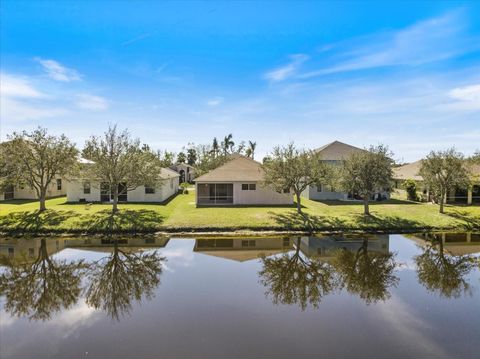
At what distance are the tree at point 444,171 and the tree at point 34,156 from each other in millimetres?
29734

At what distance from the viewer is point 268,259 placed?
620 inches

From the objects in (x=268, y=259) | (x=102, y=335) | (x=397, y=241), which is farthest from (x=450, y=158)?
(x=102, y=335)

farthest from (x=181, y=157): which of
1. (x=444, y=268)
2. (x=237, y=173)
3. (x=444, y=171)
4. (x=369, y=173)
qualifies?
(x=444, y=268)

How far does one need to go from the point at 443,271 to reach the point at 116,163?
22500 mm

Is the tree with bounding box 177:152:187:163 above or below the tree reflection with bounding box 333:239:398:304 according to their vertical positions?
above

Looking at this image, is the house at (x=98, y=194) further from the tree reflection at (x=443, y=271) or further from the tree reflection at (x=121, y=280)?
the tree reflection at (x=443, y=271)

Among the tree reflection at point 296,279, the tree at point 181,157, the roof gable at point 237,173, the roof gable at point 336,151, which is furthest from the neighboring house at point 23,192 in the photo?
the tree at point 181,157

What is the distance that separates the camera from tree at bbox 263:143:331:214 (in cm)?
2380

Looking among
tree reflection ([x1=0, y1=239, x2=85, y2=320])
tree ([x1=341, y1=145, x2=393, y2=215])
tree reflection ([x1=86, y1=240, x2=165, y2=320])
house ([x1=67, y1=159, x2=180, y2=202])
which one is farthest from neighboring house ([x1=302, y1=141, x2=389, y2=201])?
tree reflection ([x1=0, y1=239, x2=85, y2=320])

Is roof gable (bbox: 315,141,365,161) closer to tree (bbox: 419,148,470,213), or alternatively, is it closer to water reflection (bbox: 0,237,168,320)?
tree (bbox: 419,148,470,213)

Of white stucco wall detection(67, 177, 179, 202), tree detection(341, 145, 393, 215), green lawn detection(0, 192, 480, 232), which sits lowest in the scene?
green lawn detection(0, 192, 480, 232)

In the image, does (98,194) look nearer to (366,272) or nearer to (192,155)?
(366,272)

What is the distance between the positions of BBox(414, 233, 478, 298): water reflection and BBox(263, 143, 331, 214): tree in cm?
860

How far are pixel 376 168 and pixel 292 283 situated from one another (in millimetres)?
14631
